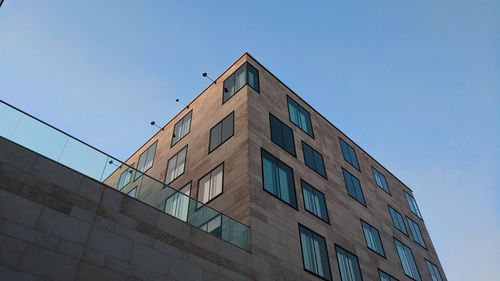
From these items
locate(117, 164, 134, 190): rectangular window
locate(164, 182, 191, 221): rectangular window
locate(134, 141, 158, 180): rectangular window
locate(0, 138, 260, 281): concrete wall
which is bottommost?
locate(0, 138, 260, 281): concrete wall

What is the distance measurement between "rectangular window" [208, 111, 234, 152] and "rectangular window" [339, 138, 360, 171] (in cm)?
1264

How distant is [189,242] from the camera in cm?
1486

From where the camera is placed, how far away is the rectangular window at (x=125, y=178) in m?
16.3

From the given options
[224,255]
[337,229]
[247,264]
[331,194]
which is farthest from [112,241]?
[331,194]

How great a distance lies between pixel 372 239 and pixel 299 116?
10.9 m

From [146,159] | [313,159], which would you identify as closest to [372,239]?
[313,159]

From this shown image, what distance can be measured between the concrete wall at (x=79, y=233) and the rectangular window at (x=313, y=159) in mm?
13307

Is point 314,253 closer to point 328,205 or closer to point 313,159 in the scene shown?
point 328,205

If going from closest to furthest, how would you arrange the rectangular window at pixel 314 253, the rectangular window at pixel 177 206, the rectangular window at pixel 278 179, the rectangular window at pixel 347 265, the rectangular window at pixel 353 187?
the rectangular window at pixel 177 206 → the rectangular window at pixel 314 253 → the rectangular window at pixel 278 179 → the rectangular window at pixel 347 265 → the rectangular window at pixel 353 187

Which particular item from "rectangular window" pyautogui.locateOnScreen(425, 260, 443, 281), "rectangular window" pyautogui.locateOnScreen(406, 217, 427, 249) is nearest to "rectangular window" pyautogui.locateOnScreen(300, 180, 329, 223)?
"rectangular window" pyautogui.locateOnScreen(406, 217, 427, 249)

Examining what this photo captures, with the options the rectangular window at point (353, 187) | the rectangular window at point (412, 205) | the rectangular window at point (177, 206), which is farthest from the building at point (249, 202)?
the rectangular window at point (412, 205)

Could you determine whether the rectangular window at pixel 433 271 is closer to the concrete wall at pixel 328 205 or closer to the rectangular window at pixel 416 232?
the concrete wall at pixel 328 205

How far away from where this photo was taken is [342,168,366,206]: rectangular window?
2975 cm

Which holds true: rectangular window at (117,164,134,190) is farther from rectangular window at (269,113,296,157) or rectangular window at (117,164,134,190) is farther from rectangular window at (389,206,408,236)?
rectangular window at (389,206,408,236)
